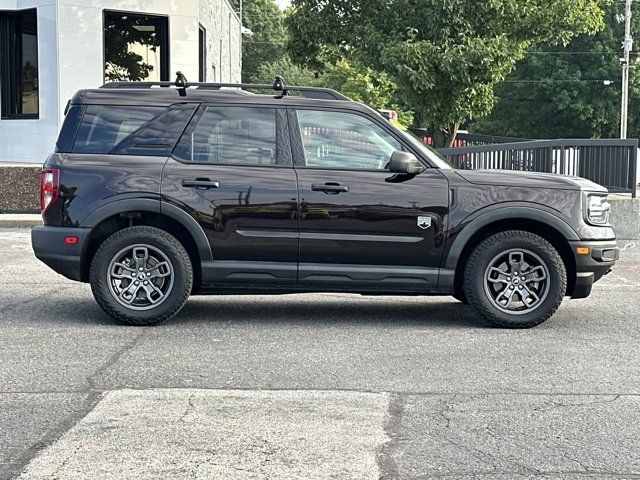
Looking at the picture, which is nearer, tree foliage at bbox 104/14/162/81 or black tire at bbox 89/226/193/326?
black tire at bbox 89/226/193/326

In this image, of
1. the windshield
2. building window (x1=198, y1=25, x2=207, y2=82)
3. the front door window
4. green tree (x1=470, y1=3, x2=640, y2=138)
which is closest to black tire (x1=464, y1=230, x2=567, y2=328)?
the windshield

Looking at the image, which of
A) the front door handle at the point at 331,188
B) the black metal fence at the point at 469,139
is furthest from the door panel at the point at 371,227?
the black metal fence at the point at 469,139

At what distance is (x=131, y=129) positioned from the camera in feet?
26.7

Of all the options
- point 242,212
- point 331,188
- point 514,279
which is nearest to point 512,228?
point 514,279

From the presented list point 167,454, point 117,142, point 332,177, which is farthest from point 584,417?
point 117,142

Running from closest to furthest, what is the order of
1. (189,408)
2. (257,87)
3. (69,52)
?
(189,408), (257,87), (69,52)

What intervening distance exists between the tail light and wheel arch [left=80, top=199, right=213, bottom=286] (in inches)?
13.0

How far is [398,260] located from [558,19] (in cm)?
1595

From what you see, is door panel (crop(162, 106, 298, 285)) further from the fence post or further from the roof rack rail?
the fence post

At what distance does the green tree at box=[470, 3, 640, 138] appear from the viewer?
6250 centimetres

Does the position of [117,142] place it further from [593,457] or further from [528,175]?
[593,457]

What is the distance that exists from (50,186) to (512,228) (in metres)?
3.71

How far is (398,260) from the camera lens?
26.2 ft

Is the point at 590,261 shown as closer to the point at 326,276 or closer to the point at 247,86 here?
the point at 326,276
